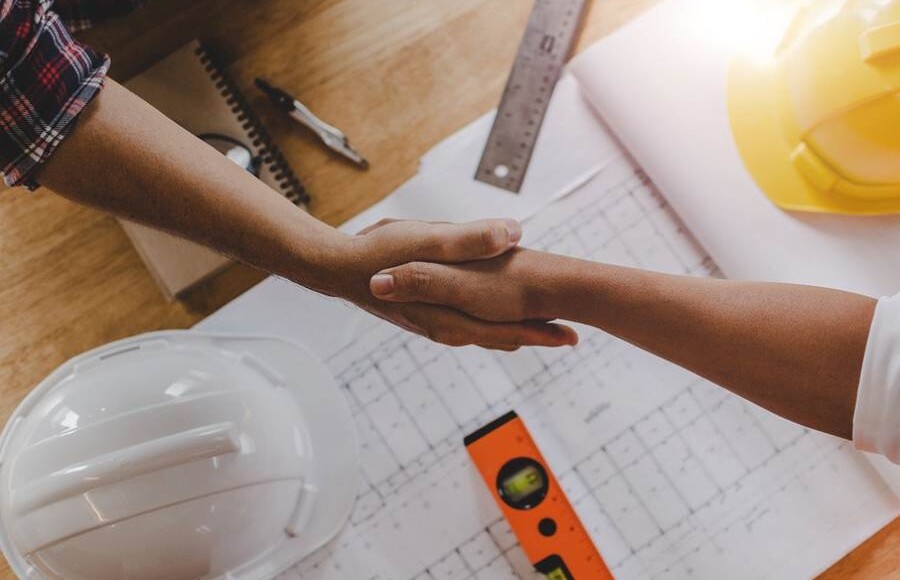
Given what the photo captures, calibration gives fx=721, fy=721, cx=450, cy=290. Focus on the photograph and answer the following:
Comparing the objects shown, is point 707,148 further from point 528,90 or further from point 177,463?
point 177,463

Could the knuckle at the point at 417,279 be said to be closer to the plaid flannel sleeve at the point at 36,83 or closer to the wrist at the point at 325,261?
the wrist at the point at 325,261

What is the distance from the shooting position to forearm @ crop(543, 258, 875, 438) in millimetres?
572

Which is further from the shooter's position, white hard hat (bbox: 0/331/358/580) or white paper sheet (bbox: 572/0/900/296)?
white paper sheet (bbox: 572/0/900/296)

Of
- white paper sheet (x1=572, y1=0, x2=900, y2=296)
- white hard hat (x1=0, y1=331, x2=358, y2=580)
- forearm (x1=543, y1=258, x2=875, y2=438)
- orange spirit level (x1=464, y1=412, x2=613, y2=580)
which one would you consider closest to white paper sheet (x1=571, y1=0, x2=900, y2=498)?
white paper sheet (x1=572, y1=0, x2=900, y2=296)

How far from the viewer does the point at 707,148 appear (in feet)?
2.46

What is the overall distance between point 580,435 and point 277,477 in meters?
0.30

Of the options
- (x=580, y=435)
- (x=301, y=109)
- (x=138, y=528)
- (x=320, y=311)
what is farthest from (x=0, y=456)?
(x=580, y=435)

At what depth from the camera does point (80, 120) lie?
0.60 metres

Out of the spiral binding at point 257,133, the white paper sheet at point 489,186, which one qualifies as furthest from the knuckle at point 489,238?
the spiral binding at point 257,133

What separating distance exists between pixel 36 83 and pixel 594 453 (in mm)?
600

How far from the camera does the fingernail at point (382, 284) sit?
647 millimetres

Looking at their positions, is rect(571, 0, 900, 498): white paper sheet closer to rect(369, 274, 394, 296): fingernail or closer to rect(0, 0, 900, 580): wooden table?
rect(0, 0, 900, 580): wooden table

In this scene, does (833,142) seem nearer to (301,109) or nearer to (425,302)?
(425,302)

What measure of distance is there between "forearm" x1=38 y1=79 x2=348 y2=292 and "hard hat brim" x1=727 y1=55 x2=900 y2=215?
1.42 ft
